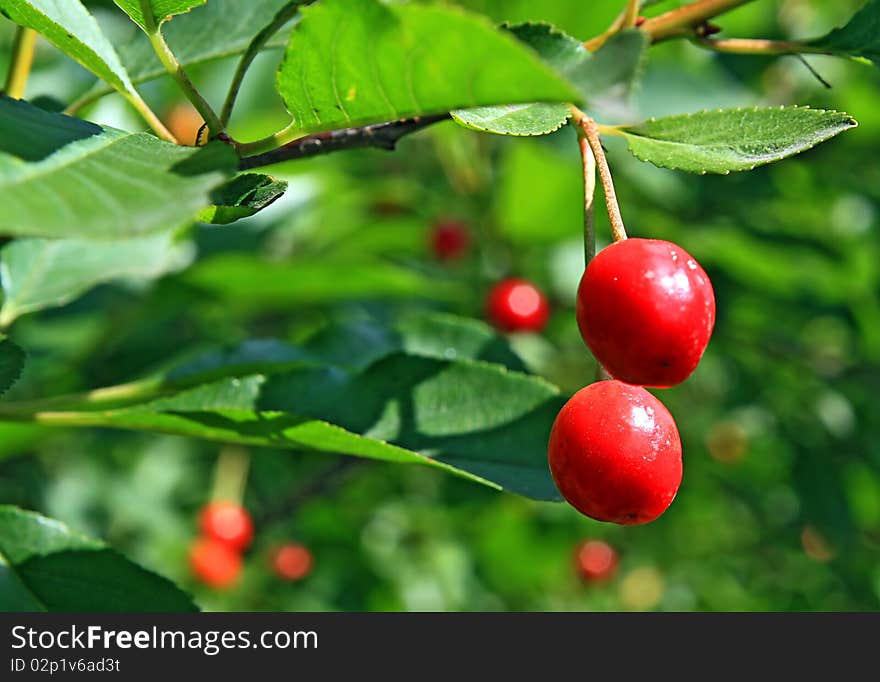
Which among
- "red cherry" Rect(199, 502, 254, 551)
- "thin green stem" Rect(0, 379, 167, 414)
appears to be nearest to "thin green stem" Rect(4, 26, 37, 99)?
"thin green stem" Rect(0, 379, 167, 414)

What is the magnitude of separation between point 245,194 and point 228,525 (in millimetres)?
2323

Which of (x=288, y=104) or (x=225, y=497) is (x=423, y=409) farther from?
(x=225, y=497)

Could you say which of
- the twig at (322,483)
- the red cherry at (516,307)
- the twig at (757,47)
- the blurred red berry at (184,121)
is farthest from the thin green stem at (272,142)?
the blurred red berry at (184,121)

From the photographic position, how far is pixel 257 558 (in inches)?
145

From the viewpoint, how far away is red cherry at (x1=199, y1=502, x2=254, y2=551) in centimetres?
293

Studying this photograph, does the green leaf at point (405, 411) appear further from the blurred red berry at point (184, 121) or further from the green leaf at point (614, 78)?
the blurred red berry at point (184, 121)

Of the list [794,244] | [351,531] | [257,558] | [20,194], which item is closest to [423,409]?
[20,194]

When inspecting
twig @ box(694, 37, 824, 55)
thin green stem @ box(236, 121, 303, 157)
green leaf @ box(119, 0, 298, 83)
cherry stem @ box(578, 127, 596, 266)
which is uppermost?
thin green stem @ box(236, 121, 303, 157)

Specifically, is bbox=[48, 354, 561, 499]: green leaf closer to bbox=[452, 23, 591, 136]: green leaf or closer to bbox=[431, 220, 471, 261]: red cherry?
bbox=[452, 23, 591, 136]: green leaf

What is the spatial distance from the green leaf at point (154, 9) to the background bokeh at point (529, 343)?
0.94 metres

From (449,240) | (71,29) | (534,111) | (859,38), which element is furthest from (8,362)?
(449,240)

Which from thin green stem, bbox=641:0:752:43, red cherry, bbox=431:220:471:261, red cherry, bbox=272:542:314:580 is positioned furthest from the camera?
red cherry, bbox=272:542:314:580

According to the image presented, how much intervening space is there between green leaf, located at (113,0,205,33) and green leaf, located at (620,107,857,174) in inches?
16.9

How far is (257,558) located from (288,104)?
10.2 ft
